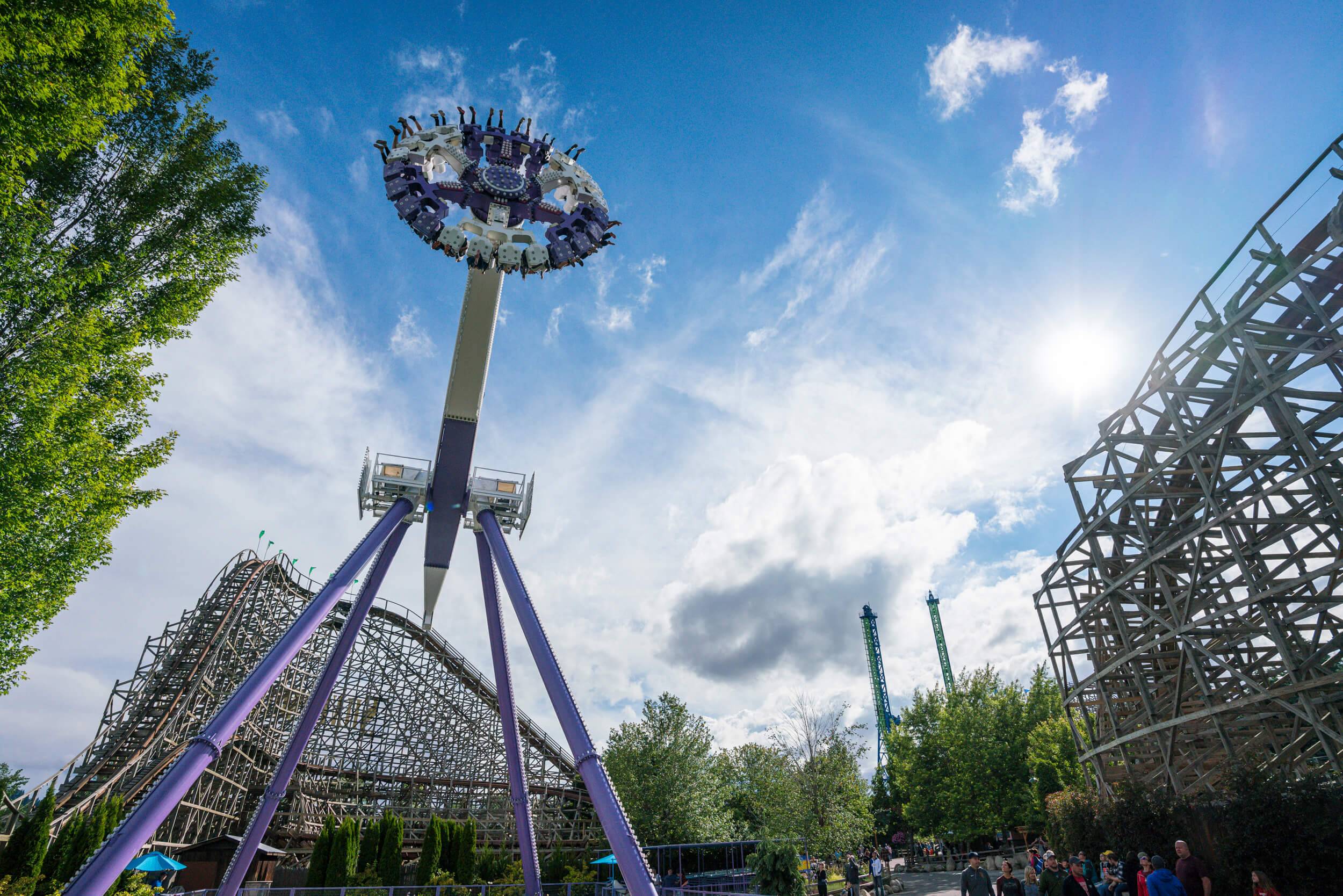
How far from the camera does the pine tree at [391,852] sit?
2178 cm

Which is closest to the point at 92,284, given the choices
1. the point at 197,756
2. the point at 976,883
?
the point at 197,756

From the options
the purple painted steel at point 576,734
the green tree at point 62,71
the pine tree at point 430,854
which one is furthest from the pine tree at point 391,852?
the green tree at point 62,71

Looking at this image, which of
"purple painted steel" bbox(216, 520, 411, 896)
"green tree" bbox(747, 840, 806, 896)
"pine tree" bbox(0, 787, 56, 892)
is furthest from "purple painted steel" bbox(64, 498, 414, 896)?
"green tree" bbox(747, 840, 806, 896)

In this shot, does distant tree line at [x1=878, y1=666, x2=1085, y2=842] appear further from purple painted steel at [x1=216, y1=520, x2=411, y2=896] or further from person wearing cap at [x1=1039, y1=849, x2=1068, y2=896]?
purple painted steel at [x1=216, y1=520, x2=411, y2=896]

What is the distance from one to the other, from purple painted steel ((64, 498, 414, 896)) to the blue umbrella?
6.86 meters

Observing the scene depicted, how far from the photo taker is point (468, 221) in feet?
43.2

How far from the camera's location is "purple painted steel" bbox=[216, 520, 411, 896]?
1408 cm

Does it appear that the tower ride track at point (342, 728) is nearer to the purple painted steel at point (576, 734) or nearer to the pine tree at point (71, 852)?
the pine tree at point (71, 852)

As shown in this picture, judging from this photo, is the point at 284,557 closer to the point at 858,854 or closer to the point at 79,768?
the point at 79,768

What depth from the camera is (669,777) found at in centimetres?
2953

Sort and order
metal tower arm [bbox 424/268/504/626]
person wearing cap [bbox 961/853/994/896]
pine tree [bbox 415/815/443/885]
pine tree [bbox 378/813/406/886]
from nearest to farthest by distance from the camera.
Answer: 1. person wearing cap [bbox 961/853/994/896]
2. metal tower arm [bbox 424/268/504/626]
3. pine tree [bbox 378/813/406/886]
4. pine tree [bbox 415/815/443/885]

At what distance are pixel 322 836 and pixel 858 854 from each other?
74.8 ft

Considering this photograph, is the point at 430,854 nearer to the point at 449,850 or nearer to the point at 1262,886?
the point at 449,850

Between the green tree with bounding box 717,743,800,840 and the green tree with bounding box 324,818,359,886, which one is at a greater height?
the green tree with bounding box 717,743,800,840
